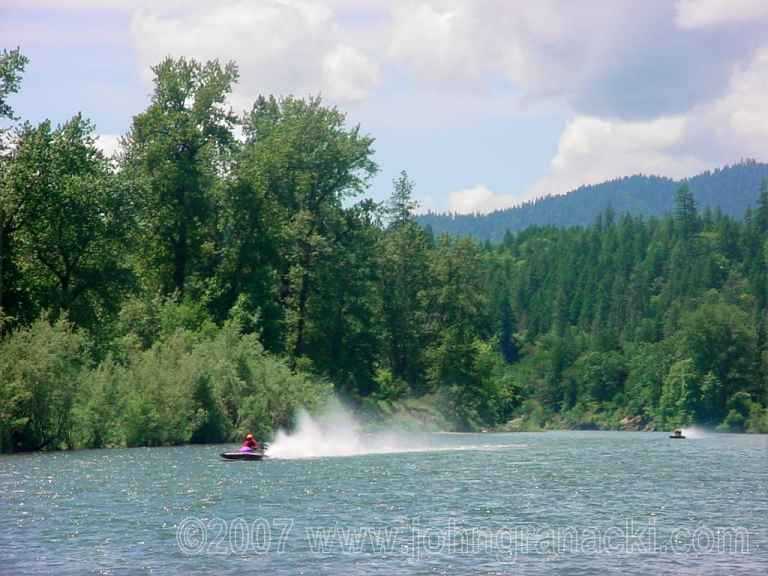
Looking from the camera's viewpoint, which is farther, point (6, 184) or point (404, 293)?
point (404, 293)

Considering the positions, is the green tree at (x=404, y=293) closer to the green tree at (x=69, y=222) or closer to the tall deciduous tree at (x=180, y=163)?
the tall deciduous tree at (x=180, y=163)

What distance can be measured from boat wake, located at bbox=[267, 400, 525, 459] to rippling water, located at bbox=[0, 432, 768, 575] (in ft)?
27.9

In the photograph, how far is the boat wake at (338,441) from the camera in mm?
60344

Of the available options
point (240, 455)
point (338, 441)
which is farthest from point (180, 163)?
point (240, 455)

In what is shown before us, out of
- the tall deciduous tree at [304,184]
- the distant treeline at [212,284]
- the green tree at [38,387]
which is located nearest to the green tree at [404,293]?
the distant treeline at [212,284]

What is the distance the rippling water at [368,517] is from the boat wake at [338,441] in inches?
335

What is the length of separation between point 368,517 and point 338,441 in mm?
38495

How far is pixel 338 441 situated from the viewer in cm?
7031

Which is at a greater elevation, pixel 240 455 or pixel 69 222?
pixel 69 222

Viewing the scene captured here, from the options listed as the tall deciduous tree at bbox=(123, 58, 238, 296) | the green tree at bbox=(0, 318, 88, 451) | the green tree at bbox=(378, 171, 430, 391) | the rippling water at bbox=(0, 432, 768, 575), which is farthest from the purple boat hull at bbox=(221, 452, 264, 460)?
the green tree at bbox=(378, 171, 430, 391)

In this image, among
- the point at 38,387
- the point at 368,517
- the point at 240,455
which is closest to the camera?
the point at 368,517

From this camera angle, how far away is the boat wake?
60.3m

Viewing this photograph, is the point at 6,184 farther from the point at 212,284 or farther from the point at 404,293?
the point at 404,293

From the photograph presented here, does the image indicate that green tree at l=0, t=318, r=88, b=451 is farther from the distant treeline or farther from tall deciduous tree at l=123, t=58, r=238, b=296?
tall deciduous tree at l=123, t=58, r=238, b=296
